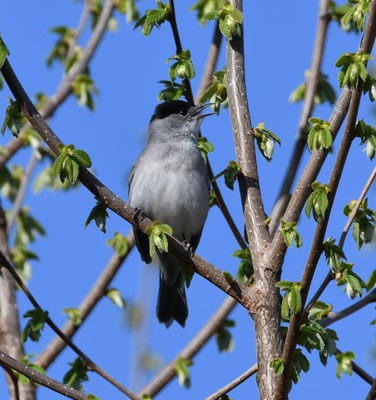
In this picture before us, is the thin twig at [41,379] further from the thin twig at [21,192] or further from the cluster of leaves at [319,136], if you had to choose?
the thin twig at [21,192]

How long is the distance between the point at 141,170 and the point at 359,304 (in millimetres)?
2944

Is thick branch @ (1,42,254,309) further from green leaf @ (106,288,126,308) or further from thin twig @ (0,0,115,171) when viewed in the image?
thin twig @ (0,0,115,171)

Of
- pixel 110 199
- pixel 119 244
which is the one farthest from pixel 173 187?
pixel 110 199

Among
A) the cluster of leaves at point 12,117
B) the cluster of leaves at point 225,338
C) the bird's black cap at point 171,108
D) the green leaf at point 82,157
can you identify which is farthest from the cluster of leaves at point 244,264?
the bird's black cap at point 171,108

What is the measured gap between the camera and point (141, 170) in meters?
6.58

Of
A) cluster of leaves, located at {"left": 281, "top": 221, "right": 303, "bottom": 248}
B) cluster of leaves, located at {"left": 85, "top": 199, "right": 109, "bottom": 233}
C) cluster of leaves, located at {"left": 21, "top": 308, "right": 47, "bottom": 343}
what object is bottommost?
cluster of leaves, located at {"left": 21, "top": 308, "right": 47, "bottom": 343}

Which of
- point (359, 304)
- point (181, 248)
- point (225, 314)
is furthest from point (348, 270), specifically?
point (225, 314)

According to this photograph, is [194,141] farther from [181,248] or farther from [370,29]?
[370,29]

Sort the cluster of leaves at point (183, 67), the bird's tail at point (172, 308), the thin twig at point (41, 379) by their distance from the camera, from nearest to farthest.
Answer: the thin twig at point (41, 379) → the cluster of leaves at point (183, 67) → the bird's tail at point (172, 308)

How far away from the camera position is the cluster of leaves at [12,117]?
13.7ft

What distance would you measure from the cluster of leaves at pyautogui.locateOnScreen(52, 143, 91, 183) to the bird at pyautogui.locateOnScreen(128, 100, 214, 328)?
2.09 metres

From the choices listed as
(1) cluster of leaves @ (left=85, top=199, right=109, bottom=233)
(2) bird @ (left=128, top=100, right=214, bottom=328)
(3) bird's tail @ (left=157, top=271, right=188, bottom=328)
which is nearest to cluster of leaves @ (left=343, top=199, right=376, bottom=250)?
(1) cluster of leaves @ (left=85, top=199, right=109, bottom=233)

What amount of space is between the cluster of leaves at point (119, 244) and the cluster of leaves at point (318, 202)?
264cm

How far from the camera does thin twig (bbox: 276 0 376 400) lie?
343cm
